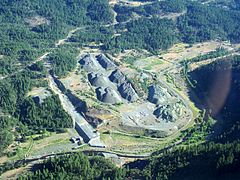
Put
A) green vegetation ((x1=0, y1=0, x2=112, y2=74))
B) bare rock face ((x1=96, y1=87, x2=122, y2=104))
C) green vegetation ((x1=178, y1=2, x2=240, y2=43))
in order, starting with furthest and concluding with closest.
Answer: green vegetation ((x1=178, y1=2, x2=240, y2=43)) → green vegetation ((x1=0, y1=0, x2=112, y2=74)) → bare rock face ((x1=96, y1=87, x2=122, y2=104))

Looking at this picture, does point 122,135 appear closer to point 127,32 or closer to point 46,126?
point 46,126

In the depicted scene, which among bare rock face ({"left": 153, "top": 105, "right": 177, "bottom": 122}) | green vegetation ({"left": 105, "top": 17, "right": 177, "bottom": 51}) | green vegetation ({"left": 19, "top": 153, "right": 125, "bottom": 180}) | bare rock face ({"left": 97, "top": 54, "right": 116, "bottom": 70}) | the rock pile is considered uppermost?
green vegetation ({"left": 105, "top": 17, "right": 177, "bottom": 51})

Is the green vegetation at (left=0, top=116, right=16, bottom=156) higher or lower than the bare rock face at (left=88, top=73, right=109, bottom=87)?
lower

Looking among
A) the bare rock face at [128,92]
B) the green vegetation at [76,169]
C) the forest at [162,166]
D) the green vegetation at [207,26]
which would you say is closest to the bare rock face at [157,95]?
the bare rock face at [128,92]

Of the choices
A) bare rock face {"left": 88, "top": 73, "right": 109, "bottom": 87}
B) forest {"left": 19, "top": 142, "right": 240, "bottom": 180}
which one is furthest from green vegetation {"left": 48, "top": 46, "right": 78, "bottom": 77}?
forest {"left": 19, "top": 142, "right": 240, "bottom": 180}

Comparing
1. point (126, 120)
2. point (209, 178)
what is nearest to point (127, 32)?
point (126, 120)

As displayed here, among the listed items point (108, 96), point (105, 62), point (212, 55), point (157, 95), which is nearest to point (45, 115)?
point (108, 96)

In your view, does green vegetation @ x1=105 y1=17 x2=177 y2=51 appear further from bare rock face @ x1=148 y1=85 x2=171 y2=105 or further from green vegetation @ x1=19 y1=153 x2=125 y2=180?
green vegetation @ x1=19 y1=153 x2=125 y2=180
